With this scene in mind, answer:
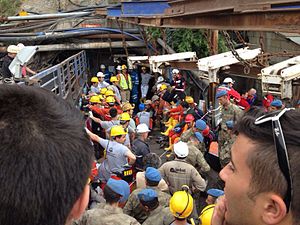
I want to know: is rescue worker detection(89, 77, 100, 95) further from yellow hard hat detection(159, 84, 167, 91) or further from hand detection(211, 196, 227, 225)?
hand detection(211, 196, 227, 225)

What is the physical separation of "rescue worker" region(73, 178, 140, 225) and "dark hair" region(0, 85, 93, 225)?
2.49 meters

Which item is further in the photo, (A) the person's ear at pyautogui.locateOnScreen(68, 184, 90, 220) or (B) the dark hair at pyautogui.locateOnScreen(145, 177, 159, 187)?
(B) the dark hair at pyautogui.locateOnScreen(145, 177, 159, 187)

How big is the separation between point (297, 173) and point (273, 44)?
44.0 ft

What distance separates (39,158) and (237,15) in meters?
4.03

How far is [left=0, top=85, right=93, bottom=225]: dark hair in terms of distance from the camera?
32.0 inches

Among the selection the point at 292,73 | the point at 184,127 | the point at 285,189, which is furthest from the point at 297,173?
the point at 184,127

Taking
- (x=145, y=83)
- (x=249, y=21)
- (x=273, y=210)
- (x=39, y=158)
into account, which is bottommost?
(x=145, y=83)

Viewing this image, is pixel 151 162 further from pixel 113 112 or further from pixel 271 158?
pixel 271 158

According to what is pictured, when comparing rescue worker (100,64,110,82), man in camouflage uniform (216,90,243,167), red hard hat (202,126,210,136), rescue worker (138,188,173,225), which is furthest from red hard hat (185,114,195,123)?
rescue worker (100,64,110,82)

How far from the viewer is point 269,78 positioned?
6102 millimetres

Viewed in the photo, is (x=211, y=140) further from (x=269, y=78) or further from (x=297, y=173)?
(x=297, y=173)

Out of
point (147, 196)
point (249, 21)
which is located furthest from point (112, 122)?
point (249, 21)

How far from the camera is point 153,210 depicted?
4.08 m

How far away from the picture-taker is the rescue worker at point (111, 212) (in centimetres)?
330
